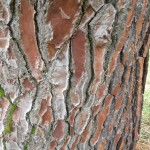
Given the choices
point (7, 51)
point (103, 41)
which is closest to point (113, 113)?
point (103, 41)

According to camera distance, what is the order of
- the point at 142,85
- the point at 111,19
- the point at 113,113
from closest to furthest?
the point at 111,19
the point at 113,113
the point at 142,85

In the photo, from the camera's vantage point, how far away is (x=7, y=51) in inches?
33.7

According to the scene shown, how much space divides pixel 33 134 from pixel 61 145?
4.0 inches

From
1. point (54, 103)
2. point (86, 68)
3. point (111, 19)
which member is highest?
point (111, 19)

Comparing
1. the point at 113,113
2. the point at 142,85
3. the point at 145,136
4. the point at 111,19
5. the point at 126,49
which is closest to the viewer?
the point at 111,19

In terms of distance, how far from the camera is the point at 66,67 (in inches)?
35.0

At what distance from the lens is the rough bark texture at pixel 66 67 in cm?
82

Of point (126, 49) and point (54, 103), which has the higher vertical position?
point (126, 49)

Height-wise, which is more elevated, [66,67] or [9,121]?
[66,67]

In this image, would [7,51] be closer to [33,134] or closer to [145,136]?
[33,134]

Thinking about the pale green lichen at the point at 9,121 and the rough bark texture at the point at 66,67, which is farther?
the pale green lichen at the point at 9,121

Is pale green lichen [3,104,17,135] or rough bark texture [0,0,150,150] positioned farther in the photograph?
pale green lichen [3,104,17,135]

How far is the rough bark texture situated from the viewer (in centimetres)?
82

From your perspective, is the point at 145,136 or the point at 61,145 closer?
the point at 61,145
